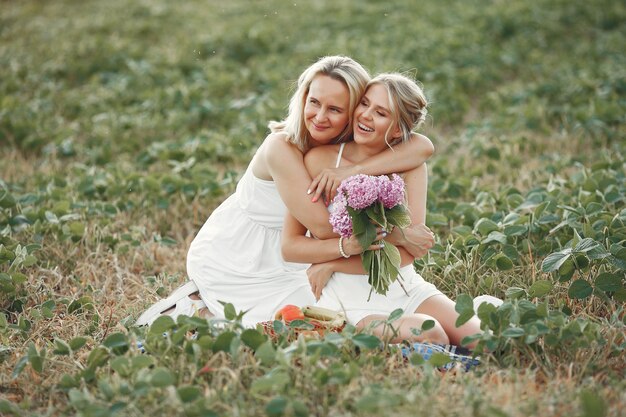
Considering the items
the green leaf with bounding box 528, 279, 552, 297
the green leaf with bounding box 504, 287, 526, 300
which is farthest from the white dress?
the green leaf with bounding box 528, 279, 552, 297

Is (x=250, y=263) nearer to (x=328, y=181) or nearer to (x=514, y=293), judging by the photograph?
(x=328, y=181)

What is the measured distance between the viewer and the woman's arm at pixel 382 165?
3303mm

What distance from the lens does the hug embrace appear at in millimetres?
3320

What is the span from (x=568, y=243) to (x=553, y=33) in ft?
24.2

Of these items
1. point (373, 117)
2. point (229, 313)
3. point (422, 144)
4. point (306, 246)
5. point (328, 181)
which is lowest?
point (229, 313)

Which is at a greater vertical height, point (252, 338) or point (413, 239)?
point (413, 239)

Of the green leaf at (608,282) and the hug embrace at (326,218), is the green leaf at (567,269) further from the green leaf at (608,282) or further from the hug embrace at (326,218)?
the hug embrace at (326,218)

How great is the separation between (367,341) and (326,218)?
0.71 m

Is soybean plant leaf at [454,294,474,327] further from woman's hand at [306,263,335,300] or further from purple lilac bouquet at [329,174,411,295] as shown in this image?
woman's hand at [306,263,335,300]

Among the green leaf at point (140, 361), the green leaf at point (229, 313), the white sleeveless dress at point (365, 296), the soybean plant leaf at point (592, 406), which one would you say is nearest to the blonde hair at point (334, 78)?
the white sleeveless dress at point (365, 296)

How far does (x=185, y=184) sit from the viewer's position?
5.11m

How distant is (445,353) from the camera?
2.98m

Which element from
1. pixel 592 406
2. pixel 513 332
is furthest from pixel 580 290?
pixel 592 406

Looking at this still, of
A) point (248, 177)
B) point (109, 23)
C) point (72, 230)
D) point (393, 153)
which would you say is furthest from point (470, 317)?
point (109, 23)
